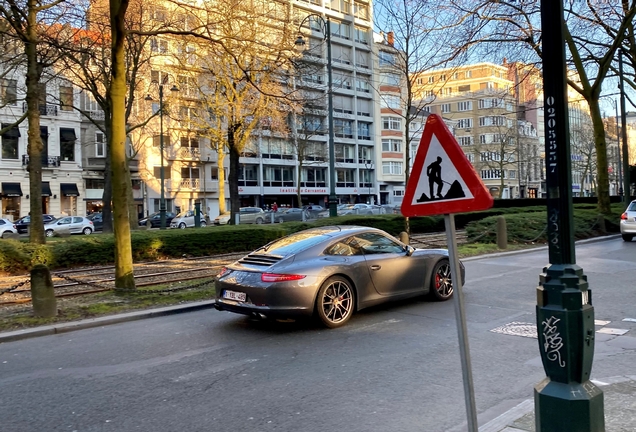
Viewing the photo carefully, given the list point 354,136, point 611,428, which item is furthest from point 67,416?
point 354,136

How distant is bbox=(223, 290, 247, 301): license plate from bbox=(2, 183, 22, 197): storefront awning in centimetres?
4390

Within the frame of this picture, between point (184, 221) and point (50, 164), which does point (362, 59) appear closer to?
point (184, 221)

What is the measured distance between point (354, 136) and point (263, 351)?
70.5m

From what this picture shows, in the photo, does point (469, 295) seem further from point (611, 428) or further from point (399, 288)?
point (611, 428)

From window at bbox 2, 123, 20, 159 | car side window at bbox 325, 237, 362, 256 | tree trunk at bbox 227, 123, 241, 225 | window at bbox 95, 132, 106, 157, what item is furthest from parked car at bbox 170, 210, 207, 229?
car side window at bbox 325, 237, 362, 256

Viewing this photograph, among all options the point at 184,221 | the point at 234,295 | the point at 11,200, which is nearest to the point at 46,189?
the point at 11,200

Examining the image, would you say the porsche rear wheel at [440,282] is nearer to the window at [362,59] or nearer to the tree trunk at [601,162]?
the tree trunk at [601,162]

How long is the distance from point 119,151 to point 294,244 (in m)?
4.65

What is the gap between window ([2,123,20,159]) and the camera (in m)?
44.4

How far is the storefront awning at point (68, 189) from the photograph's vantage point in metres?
48.2

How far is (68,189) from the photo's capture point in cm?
4834

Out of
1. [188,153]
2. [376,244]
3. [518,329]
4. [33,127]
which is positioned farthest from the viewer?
[188,153]

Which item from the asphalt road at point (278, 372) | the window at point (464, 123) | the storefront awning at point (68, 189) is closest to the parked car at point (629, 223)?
the asphalt road at point (278, 372)

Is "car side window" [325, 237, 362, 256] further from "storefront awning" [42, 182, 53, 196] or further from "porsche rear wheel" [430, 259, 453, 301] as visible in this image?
"storefront awning" [42, 182, 53, 196]
